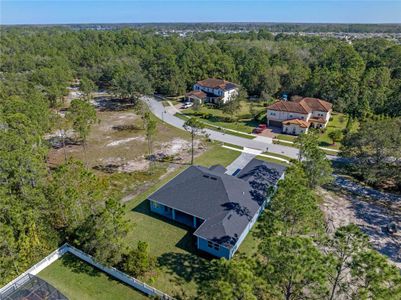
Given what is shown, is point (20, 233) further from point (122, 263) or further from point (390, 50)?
point (390, 50)

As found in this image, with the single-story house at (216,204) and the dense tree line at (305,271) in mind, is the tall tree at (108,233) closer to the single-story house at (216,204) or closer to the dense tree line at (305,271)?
the single-story house at (216,204)

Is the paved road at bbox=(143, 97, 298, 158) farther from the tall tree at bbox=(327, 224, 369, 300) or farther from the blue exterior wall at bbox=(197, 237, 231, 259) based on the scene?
the tall tree at bbox=(327, 224, 369, 300)

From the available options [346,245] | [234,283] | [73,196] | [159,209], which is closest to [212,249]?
[159,209]

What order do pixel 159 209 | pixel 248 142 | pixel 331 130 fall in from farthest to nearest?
pixel 331 130, pixel 248 142, pixel 159 209

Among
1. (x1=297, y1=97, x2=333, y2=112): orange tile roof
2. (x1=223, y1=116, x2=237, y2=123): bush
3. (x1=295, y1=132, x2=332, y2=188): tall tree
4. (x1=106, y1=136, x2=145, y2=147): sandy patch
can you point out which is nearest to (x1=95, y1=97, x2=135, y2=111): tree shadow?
(x1=106, y1=136, x2=145, y2=147): sandy patch

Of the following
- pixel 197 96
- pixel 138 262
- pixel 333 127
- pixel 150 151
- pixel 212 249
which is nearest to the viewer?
pixel 138 262

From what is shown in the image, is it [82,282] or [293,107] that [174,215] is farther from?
[293,107]
